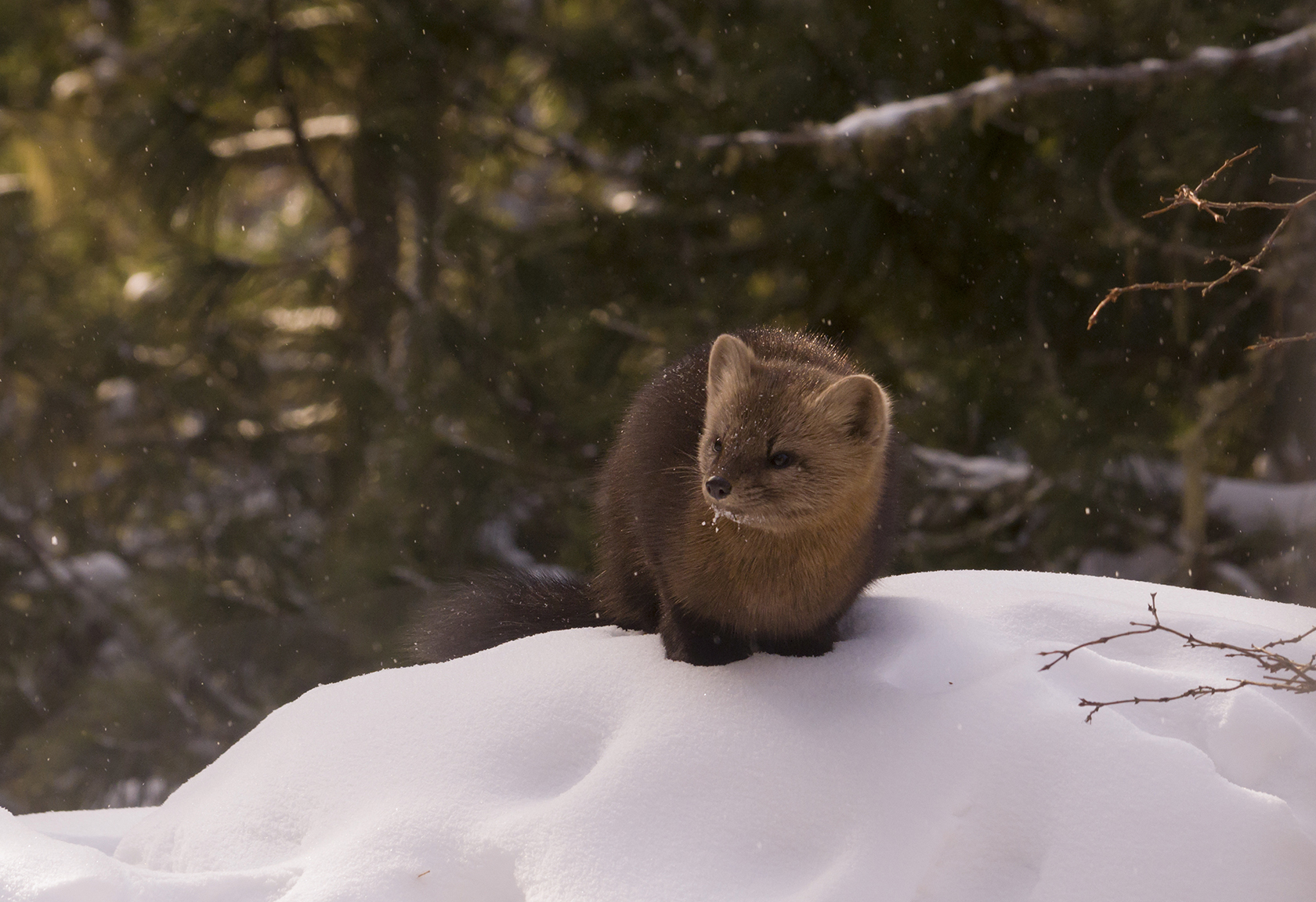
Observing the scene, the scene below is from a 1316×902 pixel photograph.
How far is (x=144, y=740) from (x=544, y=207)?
3945 mm

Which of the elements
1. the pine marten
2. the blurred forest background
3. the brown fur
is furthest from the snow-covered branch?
the brown fur

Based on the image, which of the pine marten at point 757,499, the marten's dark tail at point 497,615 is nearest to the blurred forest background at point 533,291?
the marten's dark tail at point 497,615

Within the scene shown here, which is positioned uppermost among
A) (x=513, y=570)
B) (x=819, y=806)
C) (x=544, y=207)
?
(x=544, y=207)

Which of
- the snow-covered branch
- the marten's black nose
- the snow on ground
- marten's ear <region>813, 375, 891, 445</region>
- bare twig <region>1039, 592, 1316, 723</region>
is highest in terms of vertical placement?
the snow-covered branch

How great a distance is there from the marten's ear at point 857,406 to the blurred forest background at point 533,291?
8.19 ft

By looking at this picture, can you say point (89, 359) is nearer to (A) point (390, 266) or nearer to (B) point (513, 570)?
(A) point (390, 266)

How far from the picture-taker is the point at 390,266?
612 cm

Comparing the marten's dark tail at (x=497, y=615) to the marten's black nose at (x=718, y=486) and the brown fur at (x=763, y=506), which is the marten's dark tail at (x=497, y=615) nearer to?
the brown fur at (x=763, y=506)

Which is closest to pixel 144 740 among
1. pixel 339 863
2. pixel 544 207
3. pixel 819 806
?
pixel 544 207

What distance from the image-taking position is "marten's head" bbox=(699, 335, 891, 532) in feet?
7.23

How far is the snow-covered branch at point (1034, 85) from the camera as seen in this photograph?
421 cm

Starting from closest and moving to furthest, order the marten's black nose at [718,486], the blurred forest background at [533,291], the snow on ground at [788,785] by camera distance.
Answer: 1. the snow on ground at [788,785]
2. the marten's black nose at [718,486]
3. the blurred forest background at [533,291]

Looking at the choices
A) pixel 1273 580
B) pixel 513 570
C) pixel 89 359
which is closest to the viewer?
pixel 513 570

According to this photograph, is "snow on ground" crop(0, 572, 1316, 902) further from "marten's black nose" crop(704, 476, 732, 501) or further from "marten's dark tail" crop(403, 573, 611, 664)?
"marten's dark tail" crop(403, 573, 611, 664)
